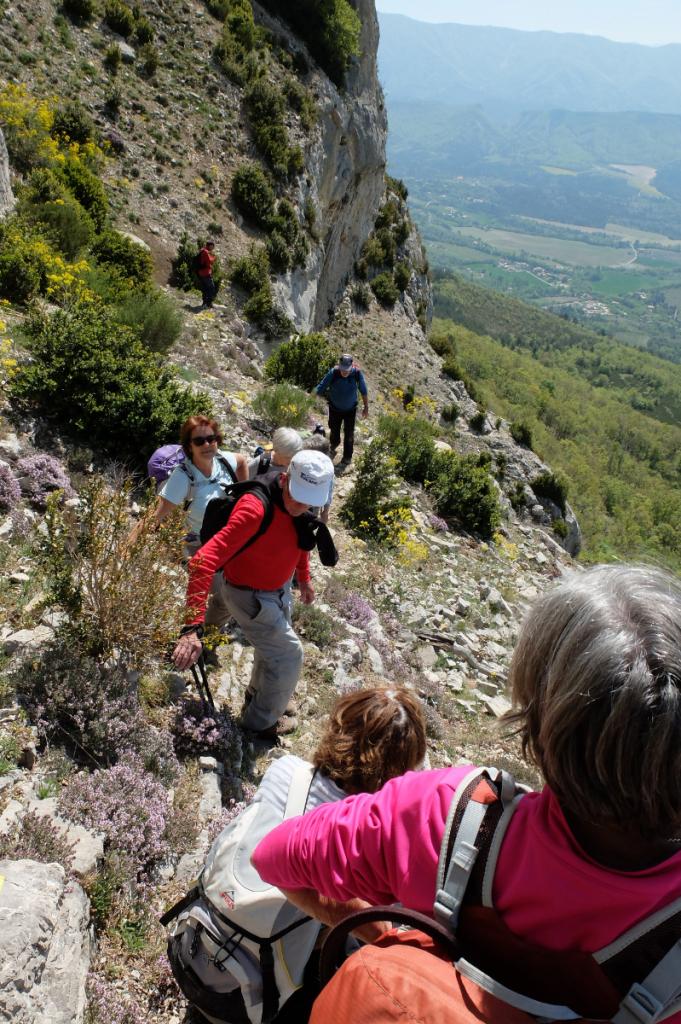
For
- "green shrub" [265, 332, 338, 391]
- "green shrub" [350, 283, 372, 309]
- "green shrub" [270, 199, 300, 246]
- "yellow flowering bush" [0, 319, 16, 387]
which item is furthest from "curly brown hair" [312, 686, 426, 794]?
"green shrub" [350, 283, 372, 309]

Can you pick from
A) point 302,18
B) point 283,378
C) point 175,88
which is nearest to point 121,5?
point 175,88

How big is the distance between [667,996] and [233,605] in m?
3.02

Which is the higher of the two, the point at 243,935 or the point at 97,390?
the point at 97,390

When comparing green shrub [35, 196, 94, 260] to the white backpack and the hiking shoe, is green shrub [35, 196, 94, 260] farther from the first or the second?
the white backpack

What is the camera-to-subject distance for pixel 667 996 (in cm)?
100

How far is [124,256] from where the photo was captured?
45.0ft

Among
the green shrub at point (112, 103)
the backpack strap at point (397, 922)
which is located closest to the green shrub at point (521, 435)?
the green shrub at point (112, 103)

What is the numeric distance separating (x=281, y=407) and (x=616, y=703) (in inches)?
357

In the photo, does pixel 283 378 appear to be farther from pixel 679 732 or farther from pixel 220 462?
pixel 679 732

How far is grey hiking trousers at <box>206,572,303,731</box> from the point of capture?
12.2 feet

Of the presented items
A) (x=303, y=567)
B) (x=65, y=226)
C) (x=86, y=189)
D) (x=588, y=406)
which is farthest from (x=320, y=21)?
(x=588, y=406)

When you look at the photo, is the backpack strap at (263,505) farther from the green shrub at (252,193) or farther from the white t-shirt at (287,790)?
the green shrub at (252,193)

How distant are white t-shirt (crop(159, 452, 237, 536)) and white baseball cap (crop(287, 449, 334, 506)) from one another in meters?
1.11

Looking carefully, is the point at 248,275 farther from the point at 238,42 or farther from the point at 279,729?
the point at 279,729
